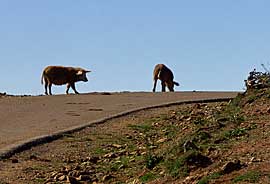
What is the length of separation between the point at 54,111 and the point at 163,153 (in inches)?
426

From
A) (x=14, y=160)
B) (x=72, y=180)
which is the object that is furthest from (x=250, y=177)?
(x=14, y=160)

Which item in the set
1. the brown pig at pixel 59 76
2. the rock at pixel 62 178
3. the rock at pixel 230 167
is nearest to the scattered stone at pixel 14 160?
the rock at pixel 62 178

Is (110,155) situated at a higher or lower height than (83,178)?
higher

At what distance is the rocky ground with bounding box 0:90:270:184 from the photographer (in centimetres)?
1012

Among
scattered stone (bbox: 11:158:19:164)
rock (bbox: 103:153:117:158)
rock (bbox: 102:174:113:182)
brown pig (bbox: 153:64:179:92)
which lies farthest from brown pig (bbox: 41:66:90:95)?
rock (bbox: 102:174:113:182)

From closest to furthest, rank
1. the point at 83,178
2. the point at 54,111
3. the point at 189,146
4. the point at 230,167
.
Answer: the point at 230,167
the point at 189,146
the point at 83,178
the point at 54,111

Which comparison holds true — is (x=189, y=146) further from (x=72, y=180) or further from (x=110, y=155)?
Result: (x=110, y=155)

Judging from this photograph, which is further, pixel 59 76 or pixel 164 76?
pixel 164 76

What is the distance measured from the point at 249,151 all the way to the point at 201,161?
2.10 ft

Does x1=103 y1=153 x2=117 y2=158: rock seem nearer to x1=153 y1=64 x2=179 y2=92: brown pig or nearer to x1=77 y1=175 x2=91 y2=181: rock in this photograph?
x1=77 y1=175 x2=91 y2=181: rock

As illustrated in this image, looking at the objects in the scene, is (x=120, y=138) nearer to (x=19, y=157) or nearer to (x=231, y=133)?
(x=19, y=157)

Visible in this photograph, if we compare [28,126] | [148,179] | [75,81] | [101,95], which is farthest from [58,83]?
[148,179]

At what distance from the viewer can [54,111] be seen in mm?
22516

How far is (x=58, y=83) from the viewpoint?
35.1 m
